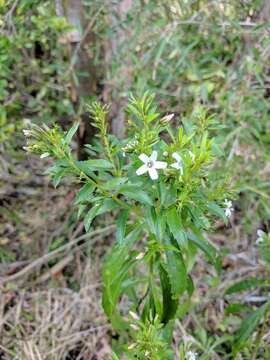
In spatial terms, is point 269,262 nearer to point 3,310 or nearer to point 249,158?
point 249,158

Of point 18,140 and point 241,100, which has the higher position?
point 241,100

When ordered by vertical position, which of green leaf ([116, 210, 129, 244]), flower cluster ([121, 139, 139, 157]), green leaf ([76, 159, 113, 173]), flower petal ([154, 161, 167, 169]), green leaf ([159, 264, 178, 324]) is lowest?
green leaf ([159, 264, 178, 324])

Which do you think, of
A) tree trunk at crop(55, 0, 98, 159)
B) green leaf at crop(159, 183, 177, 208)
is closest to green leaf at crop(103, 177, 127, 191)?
green leaf at crop(159, 183, 177, 208)

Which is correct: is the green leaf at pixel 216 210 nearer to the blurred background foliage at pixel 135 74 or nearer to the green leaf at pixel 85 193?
the green leaf at pixel 85 193

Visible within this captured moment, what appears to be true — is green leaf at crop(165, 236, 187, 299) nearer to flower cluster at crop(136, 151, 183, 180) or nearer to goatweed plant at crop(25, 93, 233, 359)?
goatweed plant at crop(25, 93, 233, 359)

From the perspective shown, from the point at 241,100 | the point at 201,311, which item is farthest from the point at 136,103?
the point at 201,311

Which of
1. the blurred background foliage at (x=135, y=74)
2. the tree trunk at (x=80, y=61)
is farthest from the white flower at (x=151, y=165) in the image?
the tree trunk at (x=80, y=61)

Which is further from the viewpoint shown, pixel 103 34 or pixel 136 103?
pixel 103 34

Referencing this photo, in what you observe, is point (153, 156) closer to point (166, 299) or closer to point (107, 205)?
point (107, 205)
